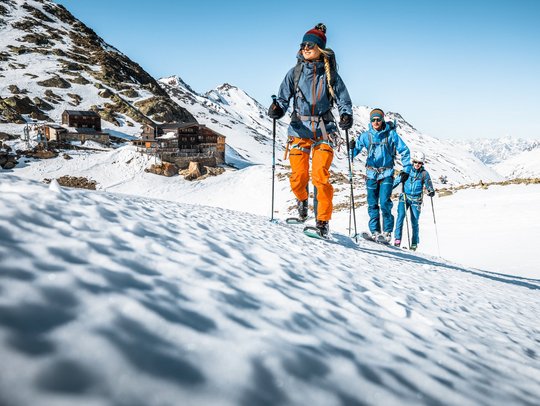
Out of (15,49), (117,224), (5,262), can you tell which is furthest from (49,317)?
(15,49)

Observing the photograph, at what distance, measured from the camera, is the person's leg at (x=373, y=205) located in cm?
758

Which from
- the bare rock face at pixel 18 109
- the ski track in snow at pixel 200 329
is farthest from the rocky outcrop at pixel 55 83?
the ski track in snow at pixel 200 329

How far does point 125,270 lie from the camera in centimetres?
161

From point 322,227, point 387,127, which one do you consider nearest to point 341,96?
point 322,227

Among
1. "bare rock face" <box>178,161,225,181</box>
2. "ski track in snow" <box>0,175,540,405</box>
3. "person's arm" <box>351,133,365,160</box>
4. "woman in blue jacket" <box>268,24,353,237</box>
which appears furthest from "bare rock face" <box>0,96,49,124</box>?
"ski track in snow" <box>0,175,540,405</box>

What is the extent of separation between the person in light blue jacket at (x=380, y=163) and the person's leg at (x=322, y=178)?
2.33m

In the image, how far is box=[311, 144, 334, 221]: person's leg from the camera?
5.14 meters

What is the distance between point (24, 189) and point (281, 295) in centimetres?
196

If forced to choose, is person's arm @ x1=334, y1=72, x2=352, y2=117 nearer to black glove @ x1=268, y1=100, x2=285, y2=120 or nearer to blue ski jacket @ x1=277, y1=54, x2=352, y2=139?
blue ski jacket @ x1=277, y1=54, x2=352, y2=139

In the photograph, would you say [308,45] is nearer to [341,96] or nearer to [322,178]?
[341,96]

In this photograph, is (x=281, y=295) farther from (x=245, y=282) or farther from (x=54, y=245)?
Result: (x=54, y=245)

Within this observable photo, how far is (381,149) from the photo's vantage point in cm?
753

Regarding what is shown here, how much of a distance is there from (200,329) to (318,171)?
415cm

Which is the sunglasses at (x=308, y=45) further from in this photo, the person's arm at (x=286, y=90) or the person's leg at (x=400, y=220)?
the person's leg at (x=400, y=220)
